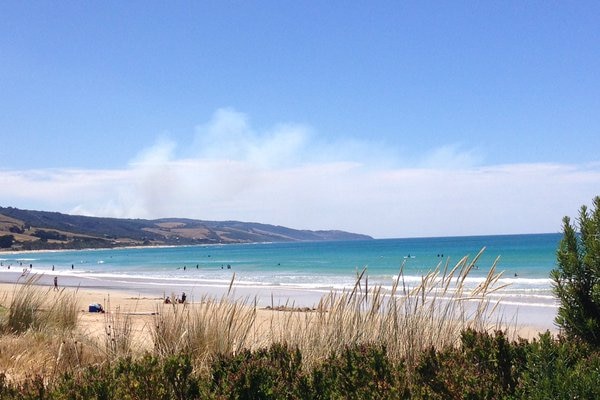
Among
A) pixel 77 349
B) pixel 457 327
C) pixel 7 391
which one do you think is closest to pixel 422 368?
pixel 457 327

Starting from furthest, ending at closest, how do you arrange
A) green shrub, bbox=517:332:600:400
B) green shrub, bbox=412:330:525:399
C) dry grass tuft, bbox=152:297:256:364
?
dry grass tuft, bbox=152:297:256:364, green shrub, bbox=412:330:525:399, green shrub, bbox=517:332:600:400

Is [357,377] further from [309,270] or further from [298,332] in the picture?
[309,270]

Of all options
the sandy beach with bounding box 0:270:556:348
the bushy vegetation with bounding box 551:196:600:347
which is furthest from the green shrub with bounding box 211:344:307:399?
the bushy vegetation with bounding box 551:196:600:347

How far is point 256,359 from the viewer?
4.14 meters

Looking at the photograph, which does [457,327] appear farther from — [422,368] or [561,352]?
[561,352]

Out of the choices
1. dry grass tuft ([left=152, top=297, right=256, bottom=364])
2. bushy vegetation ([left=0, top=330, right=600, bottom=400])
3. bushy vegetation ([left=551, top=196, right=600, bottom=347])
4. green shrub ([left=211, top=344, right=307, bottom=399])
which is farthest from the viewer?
dry grass tuft ([left=152, top=297, right=256, bottom=364])

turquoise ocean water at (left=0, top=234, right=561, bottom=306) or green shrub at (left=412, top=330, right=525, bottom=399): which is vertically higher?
green shrub at (left=412, top=330, right=525, bottom=399)

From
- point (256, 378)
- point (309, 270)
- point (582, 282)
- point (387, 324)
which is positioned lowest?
point (309, 270)

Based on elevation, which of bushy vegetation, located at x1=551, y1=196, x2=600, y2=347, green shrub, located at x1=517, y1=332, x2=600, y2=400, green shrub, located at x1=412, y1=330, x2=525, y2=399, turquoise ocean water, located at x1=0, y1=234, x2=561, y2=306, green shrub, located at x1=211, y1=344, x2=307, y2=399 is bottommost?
turquoise ocean water, located at x1=0, y1=234, x2=561, y2=306

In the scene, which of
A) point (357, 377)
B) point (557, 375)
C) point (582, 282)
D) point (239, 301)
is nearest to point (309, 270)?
point (239, 301)

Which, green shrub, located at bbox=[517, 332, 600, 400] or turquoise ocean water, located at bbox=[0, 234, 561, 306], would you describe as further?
turquoise ocean water, located at bbox=[0, 234, 561, 306]

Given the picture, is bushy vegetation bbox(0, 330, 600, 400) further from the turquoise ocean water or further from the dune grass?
the turquoise ocean water

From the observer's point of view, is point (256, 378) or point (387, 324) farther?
point (387, 324)

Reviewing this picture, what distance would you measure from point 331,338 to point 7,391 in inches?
103
